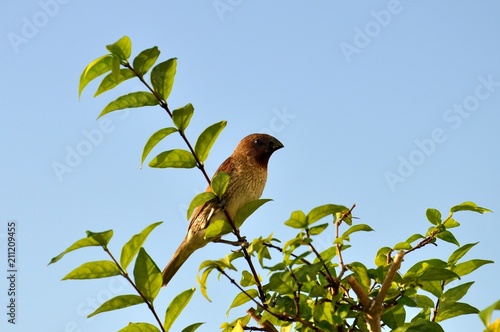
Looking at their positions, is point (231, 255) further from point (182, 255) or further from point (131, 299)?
point (182, 255)

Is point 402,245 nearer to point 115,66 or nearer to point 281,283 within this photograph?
point 281,283

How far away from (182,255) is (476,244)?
3147mm

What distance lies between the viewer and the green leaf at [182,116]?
2.86 metres

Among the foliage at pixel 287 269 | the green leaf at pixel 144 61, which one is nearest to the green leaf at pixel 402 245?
the foliage at pixel 287 269

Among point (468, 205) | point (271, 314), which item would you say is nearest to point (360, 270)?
point (271, 314)

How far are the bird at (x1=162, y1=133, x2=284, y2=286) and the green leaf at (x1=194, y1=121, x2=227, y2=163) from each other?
2.23 meters

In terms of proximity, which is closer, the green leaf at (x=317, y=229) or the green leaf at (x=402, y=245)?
the green leaf at (x=317, y=229)

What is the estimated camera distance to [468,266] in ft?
10.0

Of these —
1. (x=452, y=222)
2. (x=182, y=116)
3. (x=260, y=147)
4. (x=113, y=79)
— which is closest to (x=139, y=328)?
(x=182, y=116)

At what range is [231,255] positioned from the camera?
9.44 ft

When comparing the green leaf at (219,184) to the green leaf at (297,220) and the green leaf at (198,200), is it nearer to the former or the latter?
the green leaf at (198,200)

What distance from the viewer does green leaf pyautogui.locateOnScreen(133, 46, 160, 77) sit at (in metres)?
2.84

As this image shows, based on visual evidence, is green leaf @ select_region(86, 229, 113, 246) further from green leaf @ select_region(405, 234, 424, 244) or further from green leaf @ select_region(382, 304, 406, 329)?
green leaf @ select_region(405, 234, 424, 244)

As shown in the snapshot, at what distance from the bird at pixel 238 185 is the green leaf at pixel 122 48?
2.45 m
